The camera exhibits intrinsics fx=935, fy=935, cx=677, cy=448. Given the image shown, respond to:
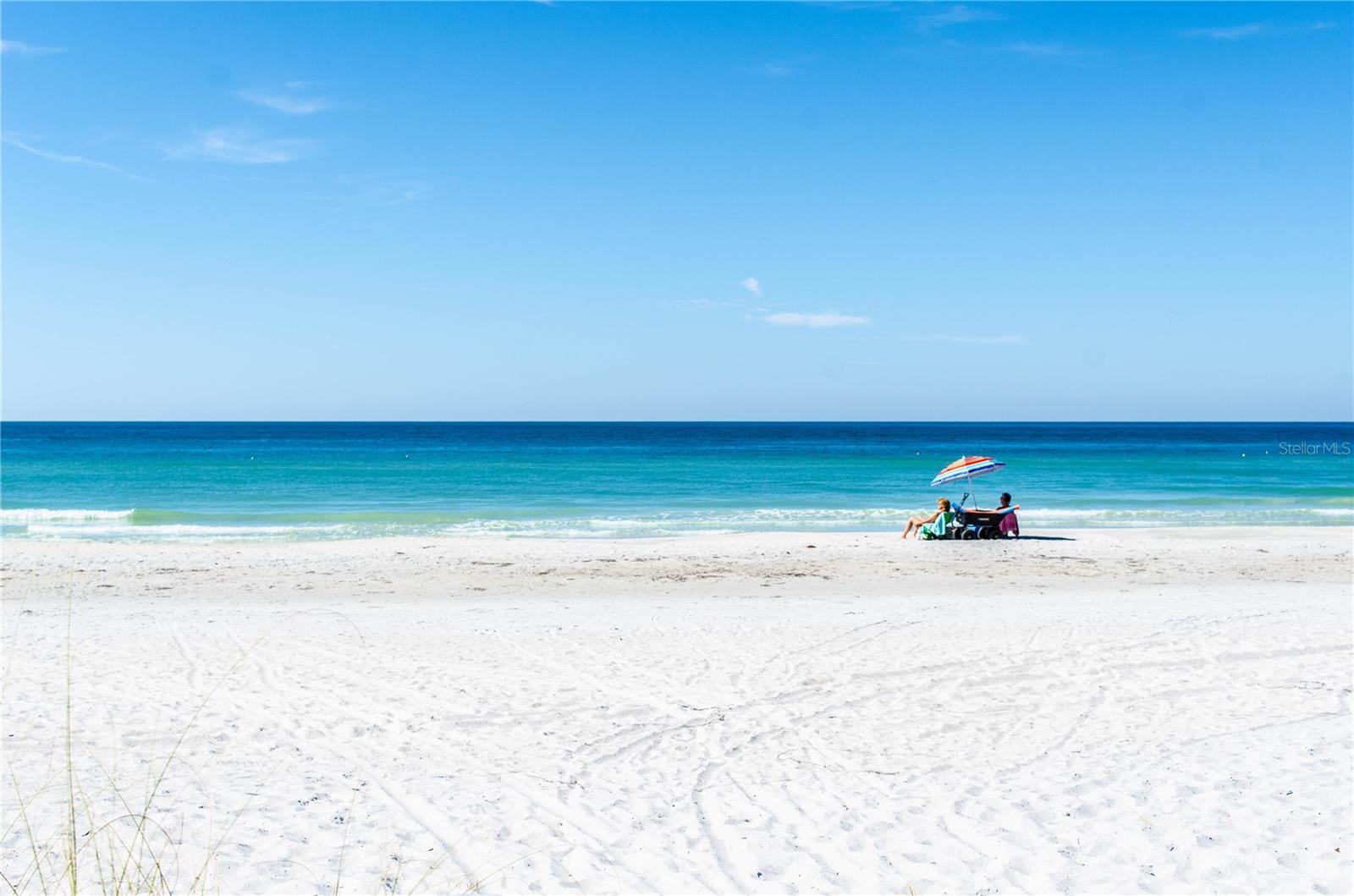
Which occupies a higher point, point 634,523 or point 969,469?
point 969,469

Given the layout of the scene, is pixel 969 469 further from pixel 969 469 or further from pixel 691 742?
pixel 691 742

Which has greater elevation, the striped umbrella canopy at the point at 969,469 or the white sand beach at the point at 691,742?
the striped umbrella canopy at the point at 969,469

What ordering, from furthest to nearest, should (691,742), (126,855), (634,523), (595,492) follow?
(595,492) < (634,523) < (691,742) < (126,855)

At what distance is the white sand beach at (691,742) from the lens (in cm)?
464

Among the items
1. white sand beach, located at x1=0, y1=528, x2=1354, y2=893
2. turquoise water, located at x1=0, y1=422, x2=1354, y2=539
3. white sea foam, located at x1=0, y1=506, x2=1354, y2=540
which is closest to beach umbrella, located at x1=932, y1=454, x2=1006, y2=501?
white sea foam, located at x1=0, y1=506, x2=1354, y2=540

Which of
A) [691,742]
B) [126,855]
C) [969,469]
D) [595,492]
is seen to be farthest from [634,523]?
[126,855]

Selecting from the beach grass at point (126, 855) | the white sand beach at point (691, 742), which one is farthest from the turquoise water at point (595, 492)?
the beach grass at point (126, 855)

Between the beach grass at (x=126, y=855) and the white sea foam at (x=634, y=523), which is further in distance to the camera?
the white sea foam at (x=634, y=523)

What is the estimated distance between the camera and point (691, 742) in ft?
21.6

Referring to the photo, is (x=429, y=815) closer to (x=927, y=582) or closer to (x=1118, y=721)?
(x=1118, y=721)

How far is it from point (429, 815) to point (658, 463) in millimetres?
50614

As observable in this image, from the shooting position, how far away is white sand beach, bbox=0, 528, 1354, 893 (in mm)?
4641

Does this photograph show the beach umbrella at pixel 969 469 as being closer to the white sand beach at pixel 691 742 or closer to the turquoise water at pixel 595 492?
the turquoise water at pixel 595 492

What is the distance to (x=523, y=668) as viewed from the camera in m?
8.62
